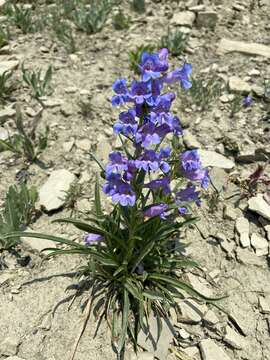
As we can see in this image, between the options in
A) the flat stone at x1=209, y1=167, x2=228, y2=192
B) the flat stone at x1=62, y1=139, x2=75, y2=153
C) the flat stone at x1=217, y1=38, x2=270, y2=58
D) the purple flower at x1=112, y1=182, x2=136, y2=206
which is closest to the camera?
the purple flower at x1=112, y1=182, x2=136, y2=206

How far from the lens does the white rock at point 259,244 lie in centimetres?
394

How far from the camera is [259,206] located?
4207 millimetres

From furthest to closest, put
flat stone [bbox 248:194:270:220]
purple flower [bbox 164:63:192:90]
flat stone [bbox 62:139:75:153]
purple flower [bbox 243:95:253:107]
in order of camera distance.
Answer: purple flower [bbox 243:95:253:107] < flat stone [bbox 62:139:75:153] < flat stone [bbox 248:194:270:220] < purple flower [bbox 164:63:192:90]

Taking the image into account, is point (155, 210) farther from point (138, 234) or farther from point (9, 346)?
point (9, 346)

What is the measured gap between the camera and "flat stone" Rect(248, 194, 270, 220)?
13.6ft

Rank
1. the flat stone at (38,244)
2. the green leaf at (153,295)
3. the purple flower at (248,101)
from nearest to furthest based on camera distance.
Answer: the green leaf at (153,295)
the flat stone at (38,244)
the purple flower at (248,101)

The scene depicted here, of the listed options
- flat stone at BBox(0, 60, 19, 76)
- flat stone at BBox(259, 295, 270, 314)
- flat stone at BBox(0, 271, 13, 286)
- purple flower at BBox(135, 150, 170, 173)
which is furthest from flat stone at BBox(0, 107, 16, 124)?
flat stone at BBox(259, 295, 270, 314)

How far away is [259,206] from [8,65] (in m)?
3.74

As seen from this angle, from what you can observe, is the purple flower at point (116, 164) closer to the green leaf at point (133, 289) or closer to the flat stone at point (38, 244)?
the green leaf at point (133, 289)

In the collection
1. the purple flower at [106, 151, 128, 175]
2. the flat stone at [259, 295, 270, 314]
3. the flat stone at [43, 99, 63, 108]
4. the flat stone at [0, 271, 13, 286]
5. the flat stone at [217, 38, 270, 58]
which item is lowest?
the flat stone at [259, 295, 270, 314]

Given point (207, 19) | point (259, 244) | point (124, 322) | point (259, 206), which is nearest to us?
point (124, 322)

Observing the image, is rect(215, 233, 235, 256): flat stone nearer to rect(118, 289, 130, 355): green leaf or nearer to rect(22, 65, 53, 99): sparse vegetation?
rect(118, 289, 130, 355): green leaf

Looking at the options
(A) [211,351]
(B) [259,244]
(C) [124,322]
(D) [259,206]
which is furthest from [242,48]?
(C) [124,322]

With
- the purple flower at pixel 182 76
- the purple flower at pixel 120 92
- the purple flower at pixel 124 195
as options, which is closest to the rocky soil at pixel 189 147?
the purple flower at pixel 124 195
